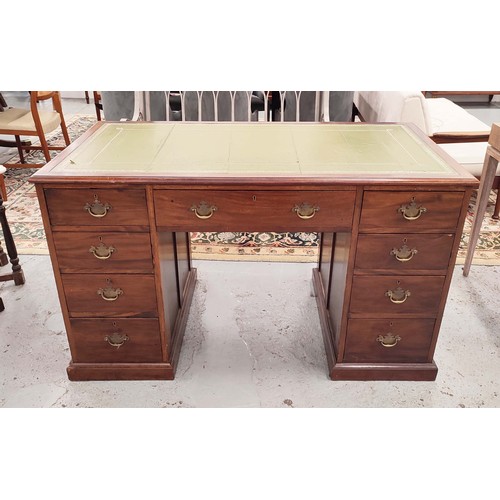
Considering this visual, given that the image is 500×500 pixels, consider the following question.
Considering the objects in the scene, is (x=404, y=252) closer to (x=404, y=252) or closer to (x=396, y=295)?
(x=404, y=252)

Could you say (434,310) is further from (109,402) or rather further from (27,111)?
(27,111)

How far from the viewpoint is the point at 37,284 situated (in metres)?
2.83

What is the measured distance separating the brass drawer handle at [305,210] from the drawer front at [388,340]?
54 cm

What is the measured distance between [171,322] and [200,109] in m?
1.70

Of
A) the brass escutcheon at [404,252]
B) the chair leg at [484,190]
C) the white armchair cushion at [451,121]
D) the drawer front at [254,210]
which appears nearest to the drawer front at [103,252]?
the drawer front at [254,210]

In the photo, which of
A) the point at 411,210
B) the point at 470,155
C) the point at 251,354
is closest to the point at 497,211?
the point at 470,155

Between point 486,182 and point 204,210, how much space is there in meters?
1.81

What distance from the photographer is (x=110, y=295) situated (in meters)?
2.00

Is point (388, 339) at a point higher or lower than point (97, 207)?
lower

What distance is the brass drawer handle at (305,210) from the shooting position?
5.93 feet

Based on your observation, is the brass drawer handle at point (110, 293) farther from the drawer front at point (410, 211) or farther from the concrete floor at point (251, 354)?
the drawer front at point (410, 211)

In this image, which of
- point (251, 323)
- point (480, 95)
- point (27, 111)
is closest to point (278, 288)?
point (251, 323)

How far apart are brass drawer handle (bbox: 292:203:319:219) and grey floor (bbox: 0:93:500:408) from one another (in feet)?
2.61

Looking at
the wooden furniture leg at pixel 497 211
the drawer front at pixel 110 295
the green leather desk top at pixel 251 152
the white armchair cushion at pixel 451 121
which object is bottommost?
the wooden furniture leg at pixel 497 211
